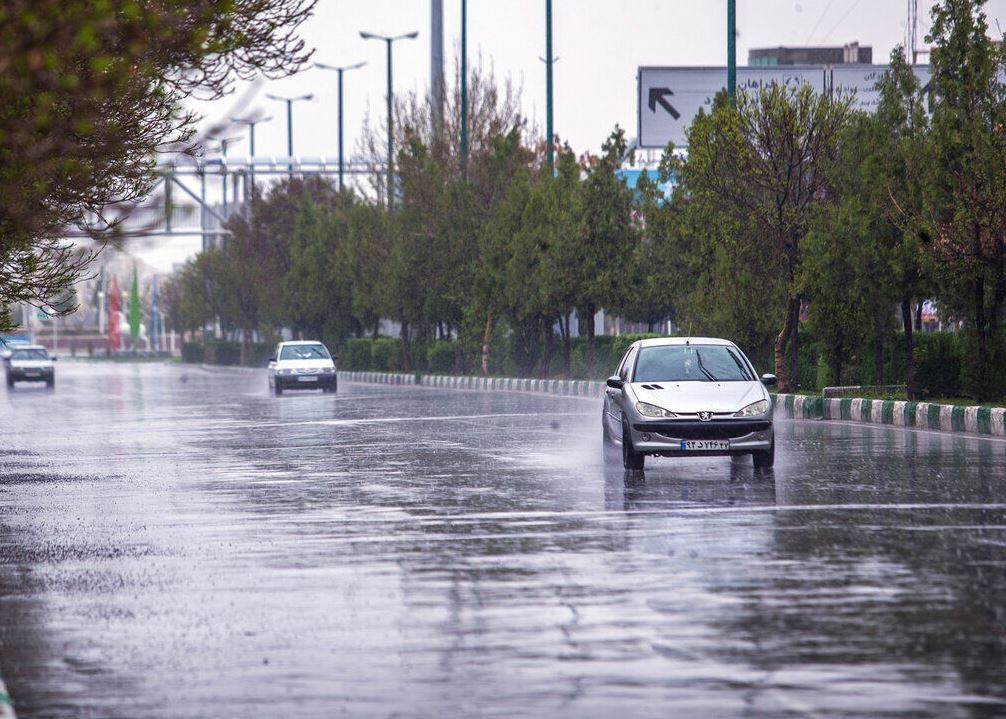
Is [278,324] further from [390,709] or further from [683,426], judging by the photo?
[390,709]

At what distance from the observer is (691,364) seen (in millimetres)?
20359

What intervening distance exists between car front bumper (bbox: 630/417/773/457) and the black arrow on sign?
4502 cm

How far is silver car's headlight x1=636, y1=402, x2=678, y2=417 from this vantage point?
61.7 ft

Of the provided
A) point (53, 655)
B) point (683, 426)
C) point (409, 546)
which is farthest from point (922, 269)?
point (53, 655)

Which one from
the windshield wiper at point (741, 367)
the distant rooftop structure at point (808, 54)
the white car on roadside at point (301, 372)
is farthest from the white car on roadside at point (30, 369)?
the distant rooftop structure at point (808, 54)

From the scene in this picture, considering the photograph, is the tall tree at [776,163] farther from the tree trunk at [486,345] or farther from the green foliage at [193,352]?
the green foliage at [193,352]

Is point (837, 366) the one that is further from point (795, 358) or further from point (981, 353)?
point (981, 353)

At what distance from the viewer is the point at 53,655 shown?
8.60 meters

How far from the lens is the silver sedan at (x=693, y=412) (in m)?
18.7

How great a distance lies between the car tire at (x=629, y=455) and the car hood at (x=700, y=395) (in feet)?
1.28

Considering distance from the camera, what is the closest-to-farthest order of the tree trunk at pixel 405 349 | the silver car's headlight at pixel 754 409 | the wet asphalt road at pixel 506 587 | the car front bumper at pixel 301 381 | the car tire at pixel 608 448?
the wet asphalt road at pixel 506 587, the silver car's headlight at pixel 754 409, the car tire at pixel 608 448, the car front bumper at pixel 301 381, the tree trunk at pixel 405 349

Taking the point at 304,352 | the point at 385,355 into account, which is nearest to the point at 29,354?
the point at 385,355

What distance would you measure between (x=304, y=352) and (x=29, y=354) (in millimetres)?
15159

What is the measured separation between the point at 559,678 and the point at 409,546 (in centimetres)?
505
